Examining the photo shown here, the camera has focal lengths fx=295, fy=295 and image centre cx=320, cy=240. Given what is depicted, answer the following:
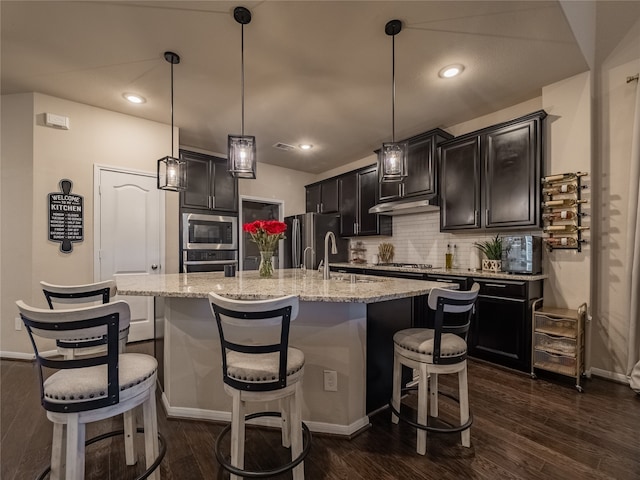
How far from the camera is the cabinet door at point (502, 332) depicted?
2760 millimetres

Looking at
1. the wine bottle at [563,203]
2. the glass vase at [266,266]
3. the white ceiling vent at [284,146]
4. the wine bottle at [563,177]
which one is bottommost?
the glass vase at [266,266]

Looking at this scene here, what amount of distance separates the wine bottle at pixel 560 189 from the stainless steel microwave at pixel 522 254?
1.48 feet

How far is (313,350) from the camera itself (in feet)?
6.29

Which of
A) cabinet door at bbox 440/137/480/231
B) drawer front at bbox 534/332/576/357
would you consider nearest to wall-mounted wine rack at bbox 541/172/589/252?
cabinet door at bbox 440/137/480/231

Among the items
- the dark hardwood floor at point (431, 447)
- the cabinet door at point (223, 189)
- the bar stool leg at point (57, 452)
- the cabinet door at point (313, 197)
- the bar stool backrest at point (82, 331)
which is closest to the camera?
the bar stool backrest at point (82, 331)

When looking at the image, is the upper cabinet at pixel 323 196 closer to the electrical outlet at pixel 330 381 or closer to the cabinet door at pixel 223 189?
the cabinet door at pixel 223 189

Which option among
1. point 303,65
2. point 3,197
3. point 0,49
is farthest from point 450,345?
point 3,197

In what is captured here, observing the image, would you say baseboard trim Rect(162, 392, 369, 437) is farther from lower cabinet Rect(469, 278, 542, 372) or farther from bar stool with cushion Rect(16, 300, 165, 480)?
lower cabinet Rect(469, 278, 542, 372)

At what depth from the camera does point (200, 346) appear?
2.03 m

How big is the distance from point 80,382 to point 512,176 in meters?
3.72

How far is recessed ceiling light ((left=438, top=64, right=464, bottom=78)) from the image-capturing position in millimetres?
2646

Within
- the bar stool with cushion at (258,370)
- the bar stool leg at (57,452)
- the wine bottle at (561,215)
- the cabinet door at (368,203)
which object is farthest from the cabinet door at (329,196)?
the bar stool leg at (57,452)

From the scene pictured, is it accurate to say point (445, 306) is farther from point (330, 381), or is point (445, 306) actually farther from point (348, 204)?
point (348, 204)

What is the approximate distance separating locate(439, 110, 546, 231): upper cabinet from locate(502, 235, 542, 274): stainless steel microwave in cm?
17
